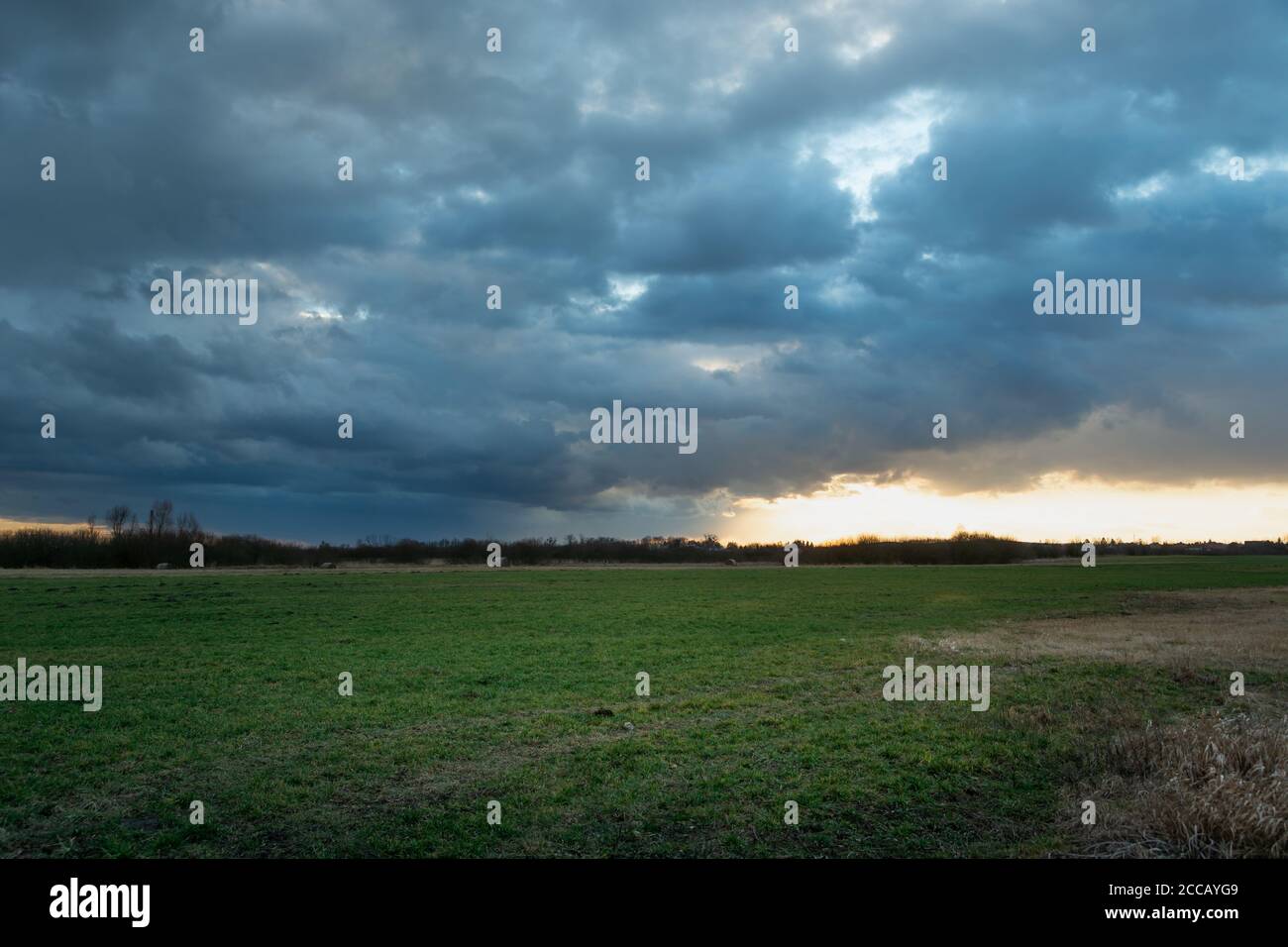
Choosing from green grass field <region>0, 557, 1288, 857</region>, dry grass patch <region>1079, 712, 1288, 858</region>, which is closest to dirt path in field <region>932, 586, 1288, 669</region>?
green grass field <region>0, 557, 1288, 857</region>

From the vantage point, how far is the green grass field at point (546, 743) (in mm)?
10398

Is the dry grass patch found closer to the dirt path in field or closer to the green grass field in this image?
the green grass field

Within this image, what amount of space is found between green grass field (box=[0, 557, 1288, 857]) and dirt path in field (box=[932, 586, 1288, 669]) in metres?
1.52

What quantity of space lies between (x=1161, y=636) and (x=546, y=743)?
89.5 ft

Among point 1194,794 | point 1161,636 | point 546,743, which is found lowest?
point 1161,636

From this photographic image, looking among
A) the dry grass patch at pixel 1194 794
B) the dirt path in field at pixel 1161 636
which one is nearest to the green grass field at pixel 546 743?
the dry grass patch at pixel 1194 794

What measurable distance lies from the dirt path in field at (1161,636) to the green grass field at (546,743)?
1.52 meters

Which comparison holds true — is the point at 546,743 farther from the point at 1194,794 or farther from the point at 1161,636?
the point at 1161,636

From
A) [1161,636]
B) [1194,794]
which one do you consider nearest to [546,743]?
[1194,794]

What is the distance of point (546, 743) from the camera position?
49.0 ft

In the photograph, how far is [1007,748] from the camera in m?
14.1
